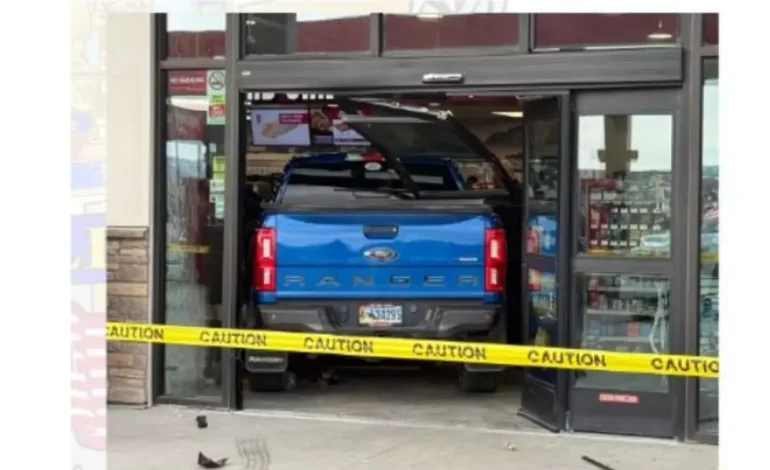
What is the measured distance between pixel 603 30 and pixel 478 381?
3490 mm

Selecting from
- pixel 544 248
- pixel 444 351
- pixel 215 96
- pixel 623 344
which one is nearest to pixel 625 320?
pixel 623 344

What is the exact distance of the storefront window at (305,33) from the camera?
29.8 ft

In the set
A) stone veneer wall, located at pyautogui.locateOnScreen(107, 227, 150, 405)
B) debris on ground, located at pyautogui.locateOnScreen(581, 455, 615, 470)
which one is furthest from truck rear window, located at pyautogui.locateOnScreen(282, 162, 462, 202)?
debris on ground, located at pyautogui.locateOnScreen(581, 455, 615, 470)

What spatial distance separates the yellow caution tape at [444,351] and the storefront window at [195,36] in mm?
2420

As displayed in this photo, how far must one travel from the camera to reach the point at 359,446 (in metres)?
8.24

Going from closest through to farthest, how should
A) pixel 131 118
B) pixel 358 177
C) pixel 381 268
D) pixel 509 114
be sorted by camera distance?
pixel 131 118 → pixel 381 268 → pixel 358 177 → pixel 509 114

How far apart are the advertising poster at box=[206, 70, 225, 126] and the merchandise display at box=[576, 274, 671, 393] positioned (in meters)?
3.28

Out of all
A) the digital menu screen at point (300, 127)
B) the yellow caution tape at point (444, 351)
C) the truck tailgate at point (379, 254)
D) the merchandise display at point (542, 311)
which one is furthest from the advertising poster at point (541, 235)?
the digital menu screen at point (300, 127)

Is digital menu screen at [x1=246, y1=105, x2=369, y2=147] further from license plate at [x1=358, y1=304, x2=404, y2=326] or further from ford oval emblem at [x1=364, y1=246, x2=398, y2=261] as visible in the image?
license plate at [x1=358, y1=304, x2=404, y2=326]

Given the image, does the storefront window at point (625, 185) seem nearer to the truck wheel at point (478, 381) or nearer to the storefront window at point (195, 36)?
the truck wheel at point (478, 381)

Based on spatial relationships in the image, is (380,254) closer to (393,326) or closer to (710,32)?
(393,326)

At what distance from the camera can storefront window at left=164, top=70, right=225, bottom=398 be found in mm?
9578

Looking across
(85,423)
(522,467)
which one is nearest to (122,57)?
(85,423)

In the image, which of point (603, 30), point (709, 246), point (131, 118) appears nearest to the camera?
point (709, 246)
